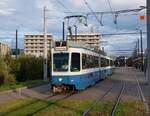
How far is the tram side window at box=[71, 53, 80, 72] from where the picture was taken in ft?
94.2

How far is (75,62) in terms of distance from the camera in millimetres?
28969

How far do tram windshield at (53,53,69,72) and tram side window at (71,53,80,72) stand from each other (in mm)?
417

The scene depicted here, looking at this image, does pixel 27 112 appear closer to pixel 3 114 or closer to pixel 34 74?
pixel 3 114

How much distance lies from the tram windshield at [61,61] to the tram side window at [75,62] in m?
0.42

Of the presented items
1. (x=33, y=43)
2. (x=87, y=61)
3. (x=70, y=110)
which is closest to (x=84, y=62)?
(x=87, y=61)

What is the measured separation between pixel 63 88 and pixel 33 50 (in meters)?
119

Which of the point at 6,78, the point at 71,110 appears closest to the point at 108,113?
the point at 71,110

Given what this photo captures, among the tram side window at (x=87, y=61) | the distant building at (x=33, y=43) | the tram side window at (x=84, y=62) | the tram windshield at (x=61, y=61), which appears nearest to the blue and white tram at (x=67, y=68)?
the tram windshield at (x=61, y=61)

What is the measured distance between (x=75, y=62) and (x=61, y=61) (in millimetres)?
992

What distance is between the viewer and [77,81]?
94.6 feet

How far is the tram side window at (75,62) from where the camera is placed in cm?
2872

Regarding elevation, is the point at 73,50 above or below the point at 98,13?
below

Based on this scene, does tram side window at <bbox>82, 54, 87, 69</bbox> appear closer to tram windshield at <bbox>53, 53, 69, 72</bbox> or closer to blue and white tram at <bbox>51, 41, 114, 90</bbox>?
blue and white tram at <bbox>51, 41, 114, 90</bbox>

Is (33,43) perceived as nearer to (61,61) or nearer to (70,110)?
(61,61)
